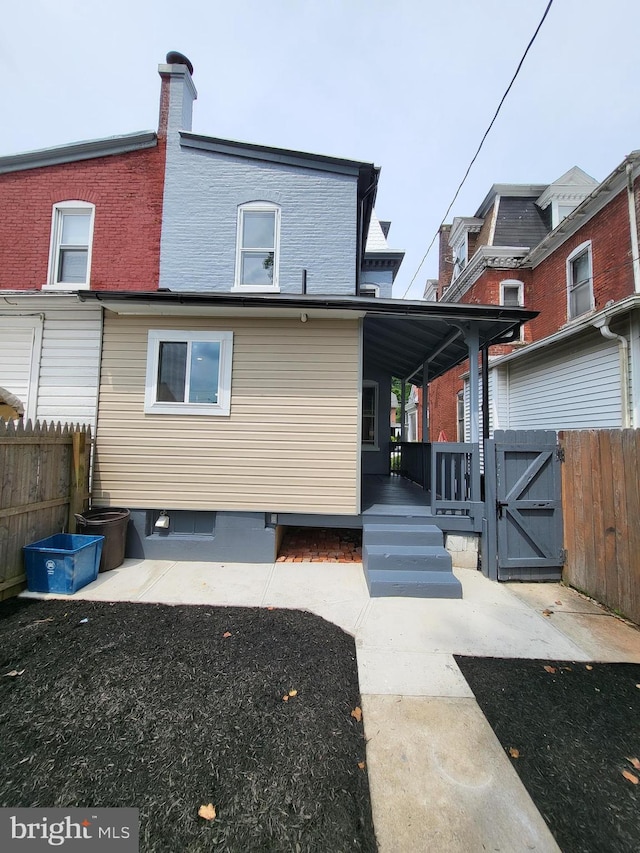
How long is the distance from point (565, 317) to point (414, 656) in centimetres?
1178

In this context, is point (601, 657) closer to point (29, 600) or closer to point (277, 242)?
point (29, 600)

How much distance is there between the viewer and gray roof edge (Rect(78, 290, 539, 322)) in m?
4.82

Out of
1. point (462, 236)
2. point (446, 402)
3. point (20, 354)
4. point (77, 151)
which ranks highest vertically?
point (462, 236)

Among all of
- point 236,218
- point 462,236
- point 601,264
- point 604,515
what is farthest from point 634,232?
point 236,218

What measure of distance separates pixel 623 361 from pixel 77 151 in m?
11.5

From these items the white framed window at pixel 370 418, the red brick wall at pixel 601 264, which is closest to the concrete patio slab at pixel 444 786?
the white framed window at pixel 370 418

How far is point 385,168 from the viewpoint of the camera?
22.9 feet

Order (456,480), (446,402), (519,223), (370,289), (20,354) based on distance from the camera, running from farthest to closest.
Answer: (446,402) < (519,223) < (370,289) < (20,354) < (456,480)

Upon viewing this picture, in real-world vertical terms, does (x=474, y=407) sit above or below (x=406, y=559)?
above

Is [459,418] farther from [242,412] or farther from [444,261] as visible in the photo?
[242,412]

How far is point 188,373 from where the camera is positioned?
5.36m

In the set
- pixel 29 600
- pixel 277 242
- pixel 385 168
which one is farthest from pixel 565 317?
pixel 29 600

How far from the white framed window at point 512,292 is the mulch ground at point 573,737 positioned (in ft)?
41.0

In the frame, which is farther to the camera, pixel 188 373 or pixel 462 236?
pixel 462 236
